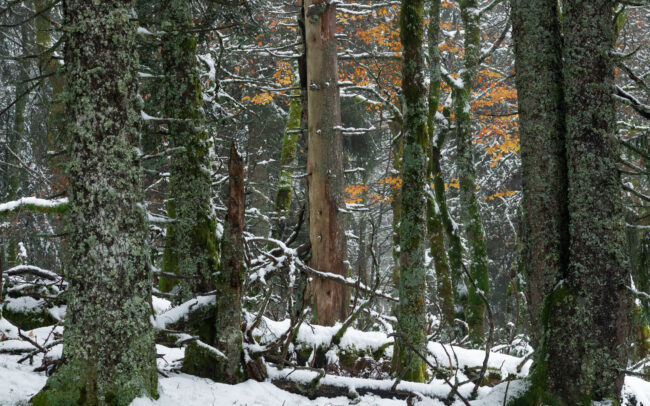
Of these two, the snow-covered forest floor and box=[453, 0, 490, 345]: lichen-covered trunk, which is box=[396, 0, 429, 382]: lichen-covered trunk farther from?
box=[453, 0, 490, 345]: lichen-covered trunk

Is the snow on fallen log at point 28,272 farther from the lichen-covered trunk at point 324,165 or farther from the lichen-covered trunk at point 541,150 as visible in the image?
the lichen-covered trunk at point 541,150

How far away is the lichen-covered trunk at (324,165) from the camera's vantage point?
805 cm

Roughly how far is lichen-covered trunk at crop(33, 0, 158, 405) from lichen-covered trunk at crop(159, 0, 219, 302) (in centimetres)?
158

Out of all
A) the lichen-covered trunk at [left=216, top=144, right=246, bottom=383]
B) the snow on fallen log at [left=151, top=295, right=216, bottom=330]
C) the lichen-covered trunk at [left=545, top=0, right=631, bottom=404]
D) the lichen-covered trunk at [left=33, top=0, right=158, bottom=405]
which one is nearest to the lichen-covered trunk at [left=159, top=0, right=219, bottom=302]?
the snow on fallen log at [left=151, top=295, right=216, bottom=330]

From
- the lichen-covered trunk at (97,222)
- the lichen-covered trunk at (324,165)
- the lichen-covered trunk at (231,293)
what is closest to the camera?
the lichen-covered trunk at (97,222)

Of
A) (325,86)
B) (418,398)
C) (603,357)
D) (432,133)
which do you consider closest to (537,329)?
(603,357)

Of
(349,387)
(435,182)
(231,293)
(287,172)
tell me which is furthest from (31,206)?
(435,182)

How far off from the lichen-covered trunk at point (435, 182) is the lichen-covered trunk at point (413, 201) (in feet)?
16.8

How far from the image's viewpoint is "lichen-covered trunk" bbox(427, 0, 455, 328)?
10453 mm

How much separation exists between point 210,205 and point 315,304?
332 cm

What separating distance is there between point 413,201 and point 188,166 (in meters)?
2.52

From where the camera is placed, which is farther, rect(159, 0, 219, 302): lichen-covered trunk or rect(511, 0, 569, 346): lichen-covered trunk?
rect(159, 0, 219, 302): lichen-covered trunk

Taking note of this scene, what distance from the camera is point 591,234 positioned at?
3.58m

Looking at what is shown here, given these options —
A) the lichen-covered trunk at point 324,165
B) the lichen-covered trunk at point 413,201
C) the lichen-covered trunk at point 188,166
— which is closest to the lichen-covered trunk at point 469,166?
the lichen-covered trunk at point 324,165
